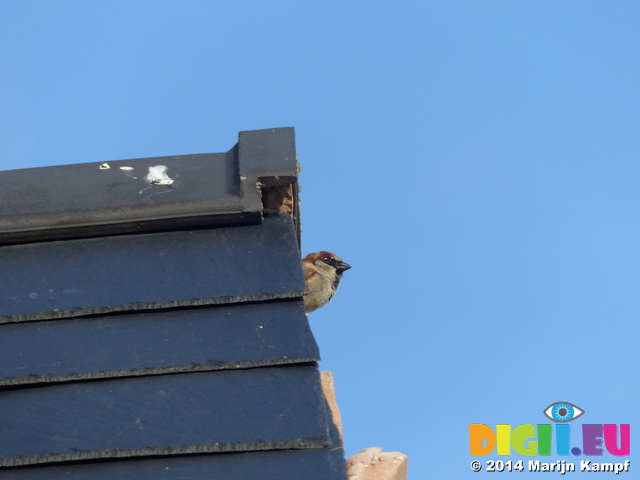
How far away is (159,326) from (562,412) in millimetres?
4835

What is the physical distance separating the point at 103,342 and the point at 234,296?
0.24 meters

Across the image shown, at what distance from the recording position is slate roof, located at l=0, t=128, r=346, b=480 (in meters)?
1.09

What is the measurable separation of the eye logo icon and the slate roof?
4.27 m

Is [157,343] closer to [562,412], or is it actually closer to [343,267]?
[343,267]

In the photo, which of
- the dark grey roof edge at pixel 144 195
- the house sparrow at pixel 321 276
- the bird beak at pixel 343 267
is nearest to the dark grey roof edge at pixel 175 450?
the dark grey roof edge at pixel 144 195

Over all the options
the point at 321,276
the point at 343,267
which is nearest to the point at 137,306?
the point at 321,276

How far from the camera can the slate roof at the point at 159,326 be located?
3.59 feet

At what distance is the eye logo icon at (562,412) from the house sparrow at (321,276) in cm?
241

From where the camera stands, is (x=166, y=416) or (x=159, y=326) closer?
(x=166, y=416)

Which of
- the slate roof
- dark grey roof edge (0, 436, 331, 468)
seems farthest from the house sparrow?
dark grey roof edge (0, 436, 331, 468)

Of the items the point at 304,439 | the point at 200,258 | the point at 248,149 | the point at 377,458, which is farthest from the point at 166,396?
the point at 377,458

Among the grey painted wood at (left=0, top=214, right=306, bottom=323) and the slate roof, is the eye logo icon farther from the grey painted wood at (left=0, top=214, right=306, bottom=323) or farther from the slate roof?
the grey painted wood at (left=0, top=214, right=306, bottom=323)

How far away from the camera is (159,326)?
1311mm

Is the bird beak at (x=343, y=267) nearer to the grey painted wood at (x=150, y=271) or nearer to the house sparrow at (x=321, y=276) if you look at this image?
the house sparrow at (x=321, y=276)
